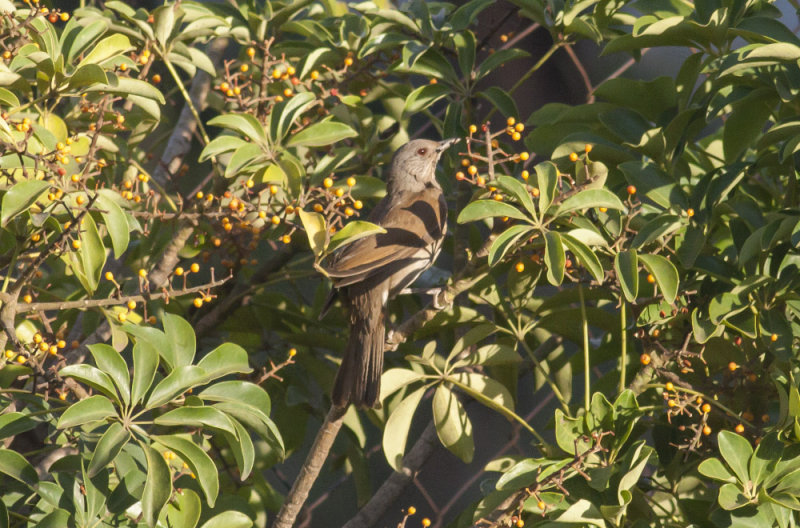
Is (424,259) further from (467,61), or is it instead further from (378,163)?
(467,61)

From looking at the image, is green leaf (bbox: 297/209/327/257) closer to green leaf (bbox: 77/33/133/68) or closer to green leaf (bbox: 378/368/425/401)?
green leaf (bbox: 378/368/425/401)

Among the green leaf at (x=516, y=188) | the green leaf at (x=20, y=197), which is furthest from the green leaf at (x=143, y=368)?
the green leaf at (x=516, y=188)

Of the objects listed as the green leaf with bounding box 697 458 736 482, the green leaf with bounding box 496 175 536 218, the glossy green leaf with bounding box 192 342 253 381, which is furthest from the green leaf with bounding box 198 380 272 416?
the green leaf with bounding box 697 458 736 482

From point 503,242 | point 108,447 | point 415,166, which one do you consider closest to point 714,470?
point 503,242

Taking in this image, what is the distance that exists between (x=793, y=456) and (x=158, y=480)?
141 cm

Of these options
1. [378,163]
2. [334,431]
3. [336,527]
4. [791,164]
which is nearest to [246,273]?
[378,163]

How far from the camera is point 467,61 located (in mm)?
2775

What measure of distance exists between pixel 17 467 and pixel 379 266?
4.35 ft

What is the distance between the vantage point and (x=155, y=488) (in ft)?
6.10

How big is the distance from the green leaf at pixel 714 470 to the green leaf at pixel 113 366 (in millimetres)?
1248

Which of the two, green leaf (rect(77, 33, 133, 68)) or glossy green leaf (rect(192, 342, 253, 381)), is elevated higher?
green leaf (rect(77, 33, 133, 68))

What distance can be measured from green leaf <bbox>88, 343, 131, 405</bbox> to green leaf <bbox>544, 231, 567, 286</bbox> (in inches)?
37.5

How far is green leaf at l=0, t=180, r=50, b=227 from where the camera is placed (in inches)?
75.0

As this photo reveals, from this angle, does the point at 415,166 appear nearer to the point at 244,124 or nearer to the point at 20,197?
the point at 244,124
